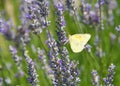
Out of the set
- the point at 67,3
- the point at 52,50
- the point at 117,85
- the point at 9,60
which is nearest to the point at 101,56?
the point at 117,85

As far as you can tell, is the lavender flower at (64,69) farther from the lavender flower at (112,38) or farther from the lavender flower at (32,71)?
the lavender flower at (112,38)

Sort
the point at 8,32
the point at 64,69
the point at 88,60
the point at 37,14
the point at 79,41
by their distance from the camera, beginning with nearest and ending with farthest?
the point at 64,69, the point at 79,41, the point at 37,14, the point at 88,60, the point at 8,32

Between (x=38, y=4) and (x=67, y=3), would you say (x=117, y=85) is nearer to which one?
(x=67, y=3)

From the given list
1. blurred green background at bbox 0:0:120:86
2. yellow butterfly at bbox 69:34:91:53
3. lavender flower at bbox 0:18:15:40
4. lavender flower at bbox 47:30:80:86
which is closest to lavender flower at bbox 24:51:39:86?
lavender flower at bbox 47:30:80:86

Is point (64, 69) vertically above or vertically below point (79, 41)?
below

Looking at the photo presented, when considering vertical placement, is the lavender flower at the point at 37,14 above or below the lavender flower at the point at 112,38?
below

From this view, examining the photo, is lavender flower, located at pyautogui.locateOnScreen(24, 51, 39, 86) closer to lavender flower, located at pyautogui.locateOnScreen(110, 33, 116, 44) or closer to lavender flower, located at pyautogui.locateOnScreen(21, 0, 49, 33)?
lavender flower, located at pyautogui.locateOnScreen(21, 0, 49, 33)

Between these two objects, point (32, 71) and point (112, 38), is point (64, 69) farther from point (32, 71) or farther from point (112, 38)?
point (112, 38)

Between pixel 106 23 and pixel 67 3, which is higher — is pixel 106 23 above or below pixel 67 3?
above

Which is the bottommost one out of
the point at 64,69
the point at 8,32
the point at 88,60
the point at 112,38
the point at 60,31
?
the point at 64,69

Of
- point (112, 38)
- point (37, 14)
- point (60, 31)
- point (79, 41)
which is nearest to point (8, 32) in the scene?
point (112, 38)

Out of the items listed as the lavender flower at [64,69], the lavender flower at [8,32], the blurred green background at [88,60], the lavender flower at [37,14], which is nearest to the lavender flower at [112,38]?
the blurred green background at [88,60]
